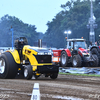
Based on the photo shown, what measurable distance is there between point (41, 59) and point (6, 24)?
398 feet

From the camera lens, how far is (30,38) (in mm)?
130375

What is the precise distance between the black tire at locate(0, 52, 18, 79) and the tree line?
72.5 m

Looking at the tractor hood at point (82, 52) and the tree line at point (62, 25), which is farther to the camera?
the tree line at point (62, 25)

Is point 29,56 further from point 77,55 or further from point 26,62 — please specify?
point 77,55

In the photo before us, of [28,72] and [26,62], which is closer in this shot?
[28,72]

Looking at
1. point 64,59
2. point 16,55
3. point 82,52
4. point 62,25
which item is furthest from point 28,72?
point 62,25

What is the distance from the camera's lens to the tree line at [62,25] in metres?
91.2

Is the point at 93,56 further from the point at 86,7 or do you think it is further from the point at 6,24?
the point at 6,24

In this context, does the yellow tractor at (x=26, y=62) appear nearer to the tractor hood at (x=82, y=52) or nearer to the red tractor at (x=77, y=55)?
the red tractor at (x=77, y=55)

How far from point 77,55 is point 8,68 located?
1180 centimetres

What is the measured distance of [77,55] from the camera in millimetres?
23938

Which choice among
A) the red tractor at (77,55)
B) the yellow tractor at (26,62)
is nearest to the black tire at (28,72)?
the yellow tractor at (26,62)

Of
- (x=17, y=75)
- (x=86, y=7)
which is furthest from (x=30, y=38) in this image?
(x=17, y=75)

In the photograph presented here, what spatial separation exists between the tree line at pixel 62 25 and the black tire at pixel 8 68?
Result: 72.5m
